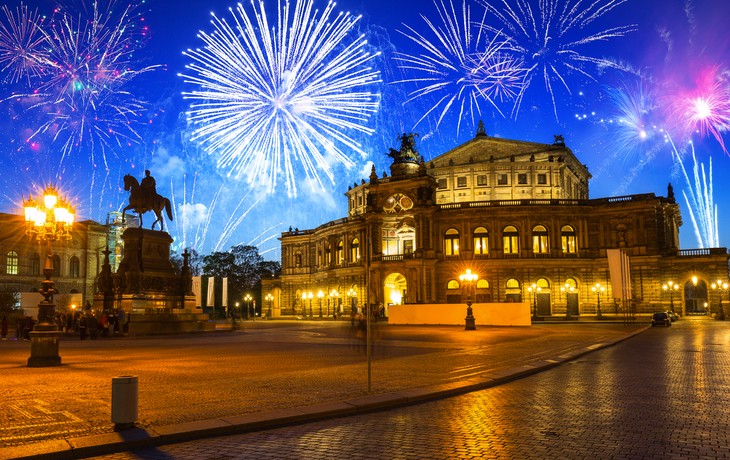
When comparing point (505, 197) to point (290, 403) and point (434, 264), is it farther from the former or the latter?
point (290, 403)

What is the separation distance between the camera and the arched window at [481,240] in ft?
223

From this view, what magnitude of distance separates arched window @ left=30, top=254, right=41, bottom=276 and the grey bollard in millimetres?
90582

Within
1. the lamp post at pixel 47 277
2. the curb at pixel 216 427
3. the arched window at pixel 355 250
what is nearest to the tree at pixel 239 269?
the arched window at pixel 355 250

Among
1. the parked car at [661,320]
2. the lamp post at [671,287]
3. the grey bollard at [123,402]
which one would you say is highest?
the lamp post at [671,287]

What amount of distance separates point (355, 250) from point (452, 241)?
1477cm

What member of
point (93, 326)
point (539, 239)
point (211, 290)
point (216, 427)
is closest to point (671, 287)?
point (539, 239)

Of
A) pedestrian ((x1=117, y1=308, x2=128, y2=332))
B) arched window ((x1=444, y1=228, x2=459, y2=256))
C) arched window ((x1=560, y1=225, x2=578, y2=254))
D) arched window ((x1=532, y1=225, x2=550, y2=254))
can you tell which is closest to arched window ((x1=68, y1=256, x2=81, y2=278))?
arched window ((x1=444, y1=228, x2=459, y2=256))

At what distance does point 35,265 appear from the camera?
87562 millimetres

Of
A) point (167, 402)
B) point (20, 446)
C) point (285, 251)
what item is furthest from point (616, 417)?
point (285, 251)

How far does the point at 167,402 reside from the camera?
11000 mm

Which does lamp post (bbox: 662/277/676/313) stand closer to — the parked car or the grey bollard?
the parked car

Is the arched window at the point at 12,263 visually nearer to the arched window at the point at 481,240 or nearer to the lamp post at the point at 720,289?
the arched window at the point at 481,240

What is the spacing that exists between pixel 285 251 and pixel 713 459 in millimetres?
88441

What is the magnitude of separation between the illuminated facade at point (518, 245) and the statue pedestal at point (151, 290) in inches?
1391
